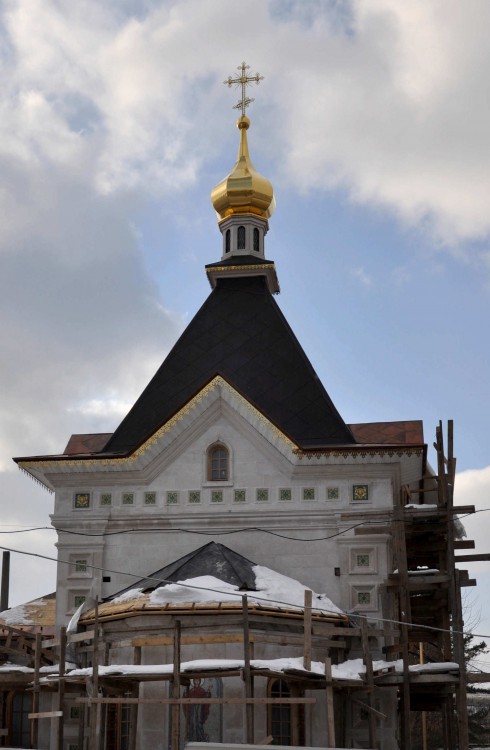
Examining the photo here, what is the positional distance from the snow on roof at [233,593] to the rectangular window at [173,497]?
7.05 ft

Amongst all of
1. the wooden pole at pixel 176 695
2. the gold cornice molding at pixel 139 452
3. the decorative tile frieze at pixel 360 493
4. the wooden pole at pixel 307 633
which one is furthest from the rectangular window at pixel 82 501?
the wooden pole at pixel 307 633

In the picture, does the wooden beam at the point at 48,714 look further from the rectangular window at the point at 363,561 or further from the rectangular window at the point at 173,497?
the rectangular window at the point at 363,561

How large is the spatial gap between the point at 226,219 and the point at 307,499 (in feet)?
29.1

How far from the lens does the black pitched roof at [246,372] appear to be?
65.7 feet

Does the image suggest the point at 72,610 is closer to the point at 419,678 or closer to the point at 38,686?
the point at 38,686

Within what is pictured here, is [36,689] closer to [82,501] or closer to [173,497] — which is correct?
[82,501]

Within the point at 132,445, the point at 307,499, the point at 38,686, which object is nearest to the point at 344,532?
the point at 307,499

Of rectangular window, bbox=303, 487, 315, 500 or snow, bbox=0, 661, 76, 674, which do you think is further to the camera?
rectangular window, bbox=303, 487, 315, 500

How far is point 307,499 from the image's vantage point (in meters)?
19.0

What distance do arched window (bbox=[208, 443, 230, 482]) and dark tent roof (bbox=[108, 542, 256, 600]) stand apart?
1.27 m

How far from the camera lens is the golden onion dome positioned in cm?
2547

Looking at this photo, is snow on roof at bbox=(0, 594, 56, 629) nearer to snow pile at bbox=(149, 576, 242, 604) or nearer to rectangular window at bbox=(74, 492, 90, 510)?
rectangular window at bbox=(74, 492, 90, 510)

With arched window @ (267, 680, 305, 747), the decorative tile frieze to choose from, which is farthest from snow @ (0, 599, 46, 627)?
the decorative tile frieze

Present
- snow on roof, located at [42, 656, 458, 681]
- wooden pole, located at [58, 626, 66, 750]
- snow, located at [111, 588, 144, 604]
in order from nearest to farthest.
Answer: snow on roof, located at [42, 656, 458, 681] < wooden pole, located at [58, 626, 66, 750] < snow, located at [111, 588, 144, 604]
